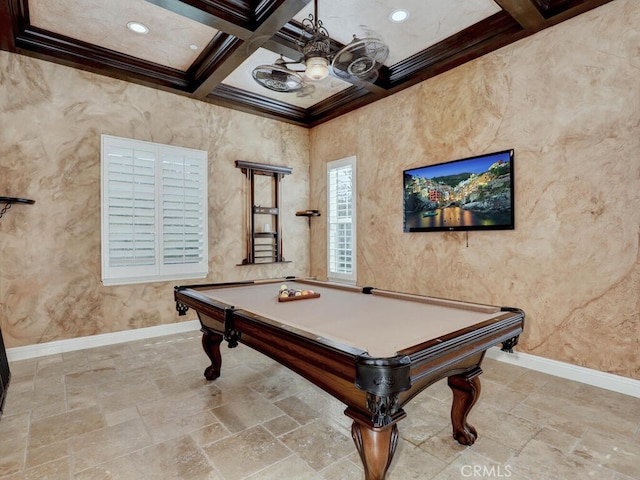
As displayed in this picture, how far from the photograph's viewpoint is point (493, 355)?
11.6 ft

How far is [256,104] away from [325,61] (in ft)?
8.82

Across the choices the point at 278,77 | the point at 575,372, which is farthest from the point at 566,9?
the point at 575,372

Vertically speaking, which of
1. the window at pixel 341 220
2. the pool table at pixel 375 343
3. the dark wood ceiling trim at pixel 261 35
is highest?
the dark wood ceiling trim at pixel 261 35

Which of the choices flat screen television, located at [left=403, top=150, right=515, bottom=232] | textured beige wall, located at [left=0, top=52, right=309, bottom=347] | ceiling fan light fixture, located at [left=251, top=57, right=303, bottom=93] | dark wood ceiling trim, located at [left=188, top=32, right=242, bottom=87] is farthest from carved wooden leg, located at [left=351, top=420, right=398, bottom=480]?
textured beige wall, located at [left=0, top=52, right=309, bottom=347]

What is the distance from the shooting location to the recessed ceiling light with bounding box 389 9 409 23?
10.1 feet

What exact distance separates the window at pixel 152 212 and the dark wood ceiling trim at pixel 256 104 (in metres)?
0.79

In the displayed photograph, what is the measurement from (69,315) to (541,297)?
4929 mm

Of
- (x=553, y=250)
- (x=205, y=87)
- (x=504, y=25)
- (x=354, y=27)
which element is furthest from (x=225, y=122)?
(x=553, y=250)

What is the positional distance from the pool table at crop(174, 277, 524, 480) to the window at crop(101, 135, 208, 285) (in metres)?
1.90

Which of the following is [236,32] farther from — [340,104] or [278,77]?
[340,104]

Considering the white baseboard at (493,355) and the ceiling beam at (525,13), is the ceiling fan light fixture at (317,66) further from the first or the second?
the white baseboard at (493,355)

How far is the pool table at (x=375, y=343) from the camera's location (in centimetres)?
127

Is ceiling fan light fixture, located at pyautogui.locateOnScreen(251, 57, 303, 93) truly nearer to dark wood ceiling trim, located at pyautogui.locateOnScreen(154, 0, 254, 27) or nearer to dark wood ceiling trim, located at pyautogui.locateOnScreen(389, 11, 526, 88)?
dark wood ceiling trim, located at pyautogui.locateOnScreen(154, 0, 254, 27)

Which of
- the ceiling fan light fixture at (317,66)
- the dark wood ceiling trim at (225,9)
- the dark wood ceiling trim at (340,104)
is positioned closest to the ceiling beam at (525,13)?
the ceiling fan light fixture at (317,66)
